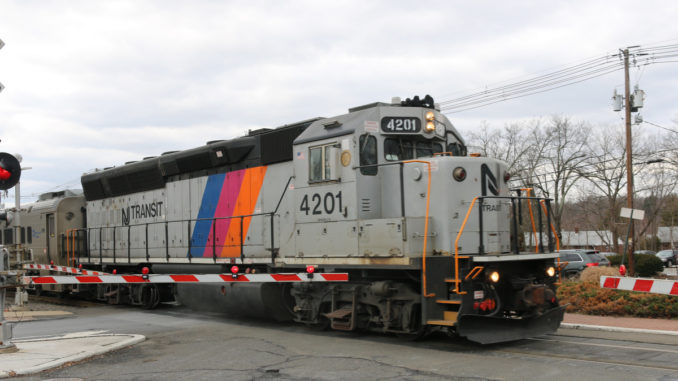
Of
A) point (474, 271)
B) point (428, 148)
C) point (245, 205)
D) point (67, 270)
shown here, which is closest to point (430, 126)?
point (428, 148)

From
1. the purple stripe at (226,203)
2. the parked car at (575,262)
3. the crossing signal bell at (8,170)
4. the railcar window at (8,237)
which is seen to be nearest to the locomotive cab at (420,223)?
the purple stripe at (226,203)

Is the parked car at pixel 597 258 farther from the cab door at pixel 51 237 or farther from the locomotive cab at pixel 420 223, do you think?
the cab door at pixel 51 237

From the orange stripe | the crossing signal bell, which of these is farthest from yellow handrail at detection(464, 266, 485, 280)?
the crossing signal bell

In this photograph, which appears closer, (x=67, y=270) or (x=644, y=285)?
(x=644, y=285)

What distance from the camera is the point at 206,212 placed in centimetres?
1326

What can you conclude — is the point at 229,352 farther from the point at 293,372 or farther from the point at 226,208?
the point at 226,208

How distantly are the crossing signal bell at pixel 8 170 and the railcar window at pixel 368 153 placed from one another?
5352 millimetres

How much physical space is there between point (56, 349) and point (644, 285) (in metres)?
8.71

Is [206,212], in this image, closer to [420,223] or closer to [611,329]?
[420,223]

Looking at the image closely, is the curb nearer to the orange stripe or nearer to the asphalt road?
the asphalt road

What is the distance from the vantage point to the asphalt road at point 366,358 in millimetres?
7039

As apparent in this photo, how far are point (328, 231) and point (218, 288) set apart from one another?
3.31 metres

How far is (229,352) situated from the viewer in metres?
8.76

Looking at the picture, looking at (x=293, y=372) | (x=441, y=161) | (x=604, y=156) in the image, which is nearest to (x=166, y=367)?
(x=293, y=372)
